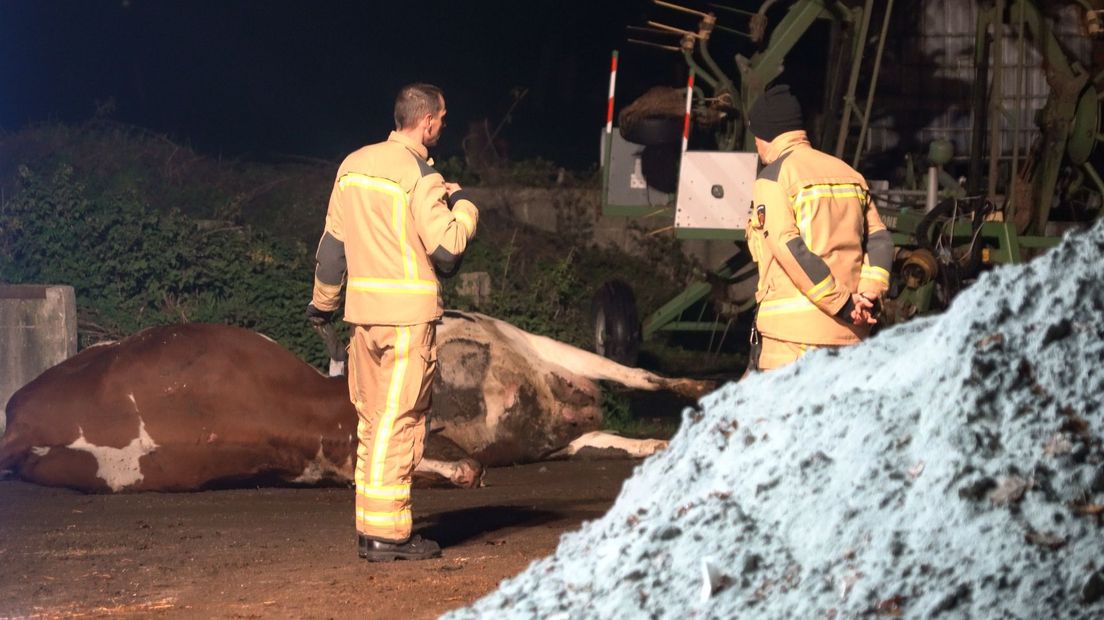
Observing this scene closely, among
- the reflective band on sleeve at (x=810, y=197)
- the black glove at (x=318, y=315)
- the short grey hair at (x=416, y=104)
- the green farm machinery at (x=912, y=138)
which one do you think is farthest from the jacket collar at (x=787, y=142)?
the green farm machinery at (x=912, y=138)

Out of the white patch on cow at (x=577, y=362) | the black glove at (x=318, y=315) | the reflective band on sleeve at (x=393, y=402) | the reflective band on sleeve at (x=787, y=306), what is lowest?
the white patch on cow at (x=577, y=362)

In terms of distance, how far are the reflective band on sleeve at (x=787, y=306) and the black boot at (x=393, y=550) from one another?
158 cm

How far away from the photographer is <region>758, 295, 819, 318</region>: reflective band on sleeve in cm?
499

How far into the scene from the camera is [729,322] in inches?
357

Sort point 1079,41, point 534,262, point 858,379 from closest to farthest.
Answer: point 858,379
point 1079,41
point 534,262

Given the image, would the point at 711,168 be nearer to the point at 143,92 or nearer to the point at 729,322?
the point at 729,322

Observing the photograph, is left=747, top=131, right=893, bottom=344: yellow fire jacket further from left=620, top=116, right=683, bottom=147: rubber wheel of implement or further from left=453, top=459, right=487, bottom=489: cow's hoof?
left=620, top=116, right=683, bottom=147: rubber wheel of implement

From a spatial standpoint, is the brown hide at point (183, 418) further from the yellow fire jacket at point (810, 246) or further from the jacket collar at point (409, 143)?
the yellow fire jacket at point (810, 246)

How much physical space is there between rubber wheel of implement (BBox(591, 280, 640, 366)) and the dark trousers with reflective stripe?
170 inches

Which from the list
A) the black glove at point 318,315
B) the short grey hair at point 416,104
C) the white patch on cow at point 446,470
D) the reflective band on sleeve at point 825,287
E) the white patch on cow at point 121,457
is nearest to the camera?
the reflective band on sleeve at point 825,287

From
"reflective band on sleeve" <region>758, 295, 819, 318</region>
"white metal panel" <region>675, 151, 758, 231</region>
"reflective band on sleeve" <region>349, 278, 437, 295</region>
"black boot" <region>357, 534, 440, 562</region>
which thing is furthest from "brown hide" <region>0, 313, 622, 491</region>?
"reflective band on sleeve" <region>758, 295, 819, 318</region>

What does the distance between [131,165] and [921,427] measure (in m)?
9.71

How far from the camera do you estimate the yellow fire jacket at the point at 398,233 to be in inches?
203

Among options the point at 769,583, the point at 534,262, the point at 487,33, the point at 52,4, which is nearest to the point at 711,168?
the point at 534,262
